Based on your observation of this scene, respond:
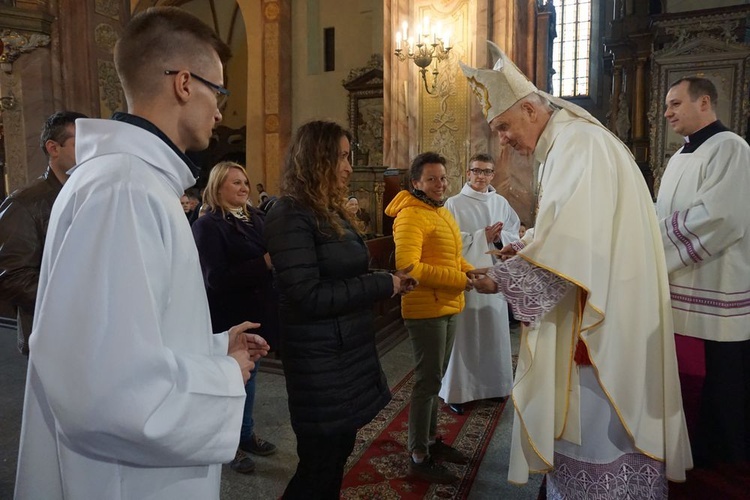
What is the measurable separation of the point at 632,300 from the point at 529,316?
1.26 ft

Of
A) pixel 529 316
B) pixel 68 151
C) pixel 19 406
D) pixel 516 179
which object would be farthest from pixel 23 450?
pixel 516 179

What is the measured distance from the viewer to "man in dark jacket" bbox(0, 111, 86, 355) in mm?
2303

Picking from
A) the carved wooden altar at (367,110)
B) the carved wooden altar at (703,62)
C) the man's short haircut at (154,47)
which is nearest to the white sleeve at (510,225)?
the man's short haircut at (154,47)

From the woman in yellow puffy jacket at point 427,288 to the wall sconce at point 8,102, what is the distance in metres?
6.58

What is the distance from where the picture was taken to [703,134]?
2.94m

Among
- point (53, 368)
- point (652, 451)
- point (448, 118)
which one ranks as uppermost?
point (448, 118)

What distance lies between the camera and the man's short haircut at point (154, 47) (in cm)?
114

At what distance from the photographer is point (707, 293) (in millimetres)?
2805

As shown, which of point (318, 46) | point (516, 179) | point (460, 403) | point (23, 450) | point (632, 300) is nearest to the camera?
point (23, 450)

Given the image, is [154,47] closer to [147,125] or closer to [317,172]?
[147,125]

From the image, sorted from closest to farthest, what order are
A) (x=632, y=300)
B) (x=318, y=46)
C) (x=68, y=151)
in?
(x=632, y=300), (x=68, y=151), (x=318, y=46)

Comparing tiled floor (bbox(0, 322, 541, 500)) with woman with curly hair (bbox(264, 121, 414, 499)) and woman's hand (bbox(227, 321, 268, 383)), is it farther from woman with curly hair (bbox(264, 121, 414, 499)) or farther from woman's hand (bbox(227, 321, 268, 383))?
woman's hand (bbox(227, 321, 268, 383))

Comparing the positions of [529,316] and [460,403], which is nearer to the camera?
[529,316]

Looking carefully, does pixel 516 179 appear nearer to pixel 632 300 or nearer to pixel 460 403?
pixel 460 403
